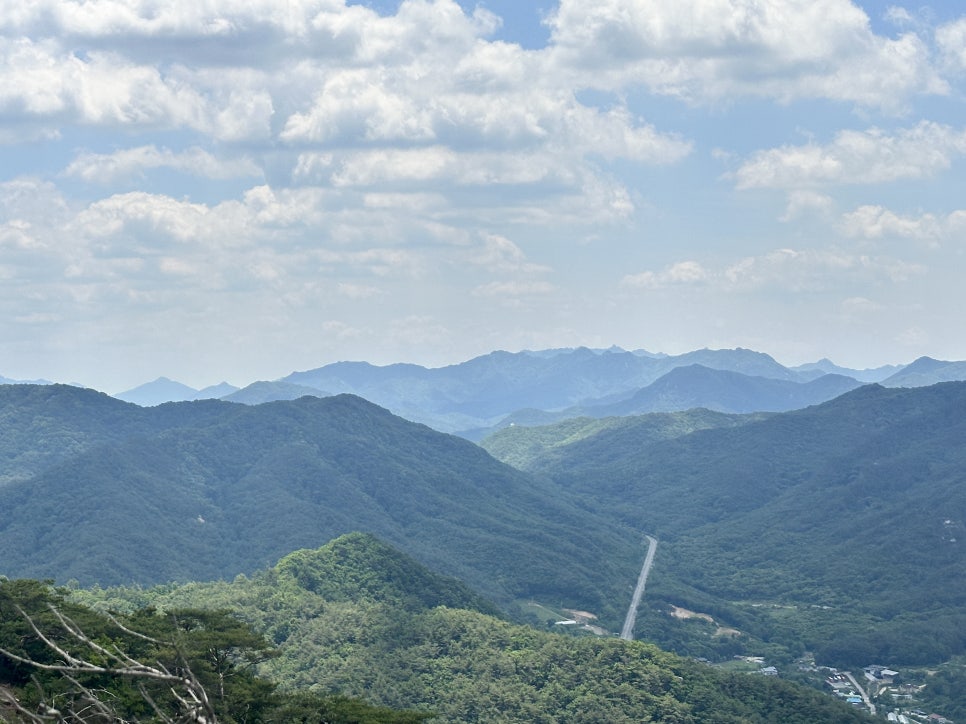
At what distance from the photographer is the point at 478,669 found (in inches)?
3469

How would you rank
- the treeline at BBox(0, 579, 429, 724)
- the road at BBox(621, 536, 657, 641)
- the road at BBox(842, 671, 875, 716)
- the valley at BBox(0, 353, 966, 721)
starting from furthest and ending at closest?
the road at BBox(621, 536, 657, 641), the road at BBox(842, 671, 875, 716), the valley at BBox(0, 353, 966, 721), the treeline at BBox(0, 579, 429, 724)

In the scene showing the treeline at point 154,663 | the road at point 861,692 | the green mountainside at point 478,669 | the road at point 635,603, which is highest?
the treeline at point 154,663

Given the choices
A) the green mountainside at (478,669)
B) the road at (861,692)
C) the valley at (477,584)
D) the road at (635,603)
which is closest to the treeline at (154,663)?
the green mountainside at (478,669)

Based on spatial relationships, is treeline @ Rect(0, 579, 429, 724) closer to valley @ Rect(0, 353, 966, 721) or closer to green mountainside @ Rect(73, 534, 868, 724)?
green mountainside @ Rect(73, 534, 868, 724)

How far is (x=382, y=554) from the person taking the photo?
123562mm

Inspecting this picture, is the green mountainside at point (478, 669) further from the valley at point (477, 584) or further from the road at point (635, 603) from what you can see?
the road at point (635, 603)

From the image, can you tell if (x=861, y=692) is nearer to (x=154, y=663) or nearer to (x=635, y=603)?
(x=635, y=603)

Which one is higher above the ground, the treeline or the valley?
the treeline

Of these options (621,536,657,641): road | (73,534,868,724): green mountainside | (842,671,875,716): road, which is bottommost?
(842,671,875,716): road

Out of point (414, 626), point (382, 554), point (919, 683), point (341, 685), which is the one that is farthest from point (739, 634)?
point (341, 685)

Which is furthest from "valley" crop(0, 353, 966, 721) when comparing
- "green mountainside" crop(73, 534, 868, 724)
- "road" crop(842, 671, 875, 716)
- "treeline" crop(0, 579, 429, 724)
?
"treeline" crop(0, 579, 429, 724)

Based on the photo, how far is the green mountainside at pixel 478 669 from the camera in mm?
83500

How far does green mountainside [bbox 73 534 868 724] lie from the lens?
274ft

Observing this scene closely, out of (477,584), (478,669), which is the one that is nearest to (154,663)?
(478,669)
